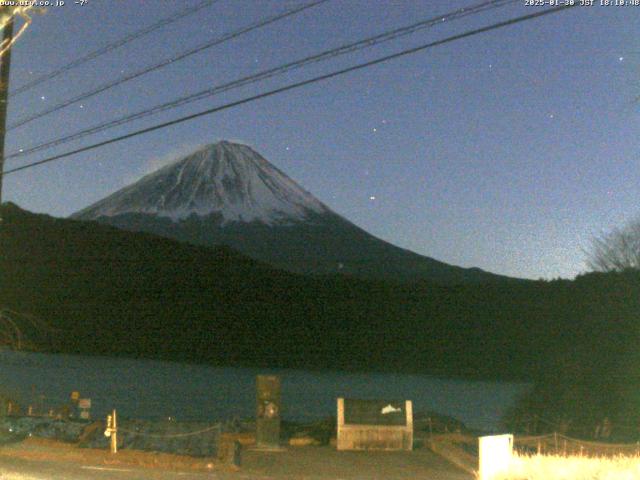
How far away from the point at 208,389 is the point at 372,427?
55.9 meters

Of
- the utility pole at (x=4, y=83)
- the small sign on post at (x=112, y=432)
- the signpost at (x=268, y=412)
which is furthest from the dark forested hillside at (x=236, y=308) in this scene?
the utility pole at (x=4, y=83)

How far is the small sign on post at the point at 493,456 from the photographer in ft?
48.6

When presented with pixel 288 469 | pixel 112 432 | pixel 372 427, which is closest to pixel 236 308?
pixel 372 427

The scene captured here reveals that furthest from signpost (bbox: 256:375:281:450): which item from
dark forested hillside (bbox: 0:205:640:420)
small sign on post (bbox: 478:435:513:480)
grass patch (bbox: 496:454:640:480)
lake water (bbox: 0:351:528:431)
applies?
dark forested hillside (bbox: 0:205:640:420)

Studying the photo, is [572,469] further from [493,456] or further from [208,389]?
[208,389]

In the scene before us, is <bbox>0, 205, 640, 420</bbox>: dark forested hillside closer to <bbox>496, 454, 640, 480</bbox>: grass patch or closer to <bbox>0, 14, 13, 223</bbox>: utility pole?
<bbox>496, 454, 640, 480</bbox>: grass patch

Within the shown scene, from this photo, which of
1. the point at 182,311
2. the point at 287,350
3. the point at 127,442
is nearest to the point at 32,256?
the point at 182,311

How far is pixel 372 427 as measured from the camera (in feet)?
69.9

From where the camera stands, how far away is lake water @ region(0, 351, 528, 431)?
5450 cm

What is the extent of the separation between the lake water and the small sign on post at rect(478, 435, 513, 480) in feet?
97.0

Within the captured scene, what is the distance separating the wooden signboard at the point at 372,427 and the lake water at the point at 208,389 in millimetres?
23838

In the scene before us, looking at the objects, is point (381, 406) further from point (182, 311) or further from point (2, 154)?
point (182, 311)

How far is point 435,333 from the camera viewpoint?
97.2m

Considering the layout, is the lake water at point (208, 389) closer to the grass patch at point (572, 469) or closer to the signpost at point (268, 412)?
Answer: the signpost at point (268, 412)
